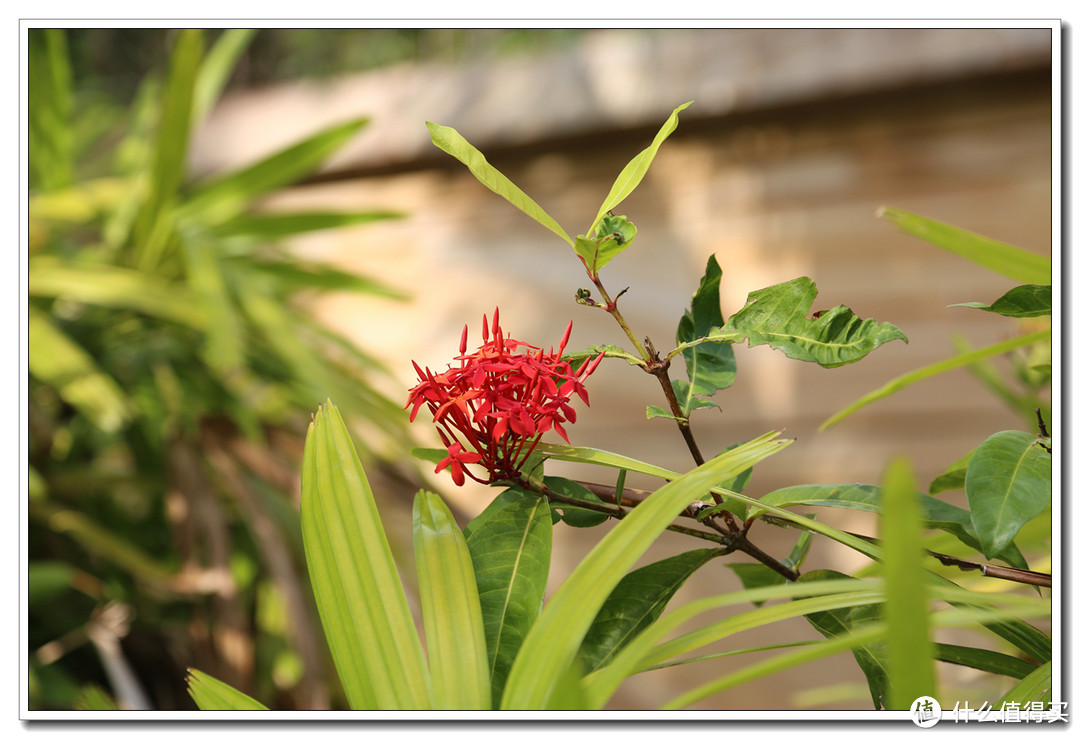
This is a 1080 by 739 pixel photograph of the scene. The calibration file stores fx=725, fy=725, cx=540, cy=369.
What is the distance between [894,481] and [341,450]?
0.57 feet

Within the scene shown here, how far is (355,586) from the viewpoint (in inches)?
9.5

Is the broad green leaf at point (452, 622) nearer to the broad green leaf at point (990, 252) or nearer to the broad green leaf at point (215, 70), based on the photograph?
the broad green leaf at point (990, 252)

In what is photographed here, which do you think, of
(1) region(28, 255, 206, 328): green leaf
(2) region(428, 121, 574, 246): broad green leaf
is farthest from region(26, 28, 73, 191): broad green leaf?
(2) region(428, 121, 574, 246): broad green leaf

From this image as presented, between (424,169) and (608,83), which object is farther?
(424,169)

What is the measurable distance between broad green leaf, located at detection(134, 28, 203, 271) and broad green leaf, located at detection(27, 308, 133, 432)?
0.14 meters

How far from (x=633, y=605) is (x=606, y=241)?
128 millimetres

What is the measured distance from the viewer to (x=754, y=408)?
98 cm

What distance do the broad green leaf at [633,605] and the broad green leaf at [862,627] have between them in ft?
0.16

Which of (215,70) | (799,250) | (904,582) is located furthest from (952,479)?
(215,70)

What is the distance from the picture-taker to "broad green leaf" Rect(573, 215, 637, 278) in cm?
24

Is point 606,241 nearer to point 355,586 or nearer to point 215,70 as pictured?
point 355,586

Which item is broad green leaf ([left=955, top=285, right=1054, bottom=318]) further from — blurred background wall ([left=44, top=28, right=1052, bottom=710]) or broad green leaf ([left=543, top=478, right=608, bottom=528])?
blurred background wall ([left=44, top=28, right=1052, bottom=710])
